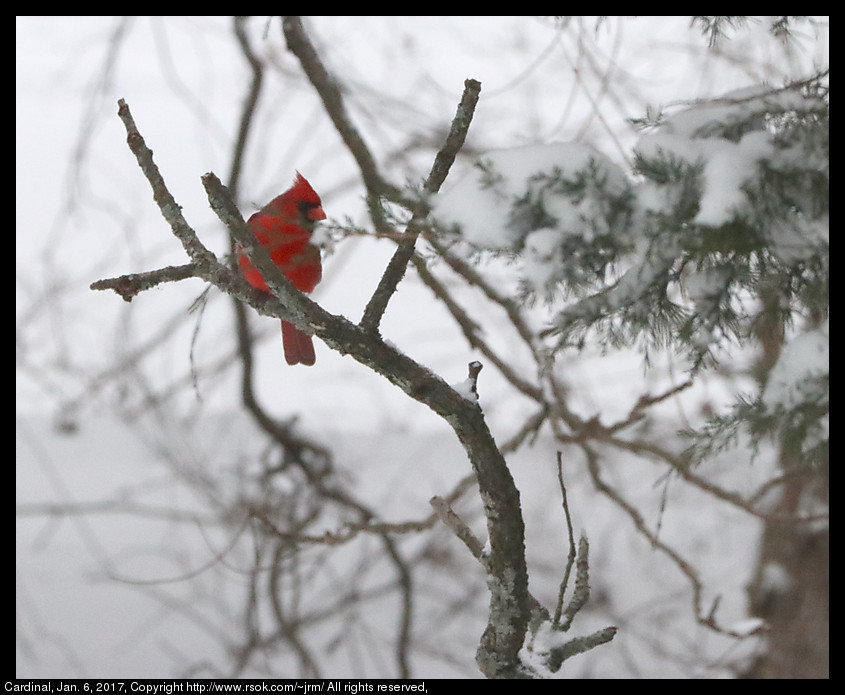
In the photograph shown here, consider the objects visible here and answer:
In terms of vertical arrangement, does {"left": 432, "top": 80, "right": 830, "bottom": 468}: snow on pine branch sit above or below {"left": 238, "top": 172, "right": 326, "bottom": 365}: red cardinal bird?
below

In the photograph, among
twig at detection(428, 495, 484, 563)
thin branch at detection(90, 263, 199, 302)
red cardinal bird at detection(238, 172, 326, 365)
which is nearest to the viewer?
thin branch at detection(90, 263, 199, 302)

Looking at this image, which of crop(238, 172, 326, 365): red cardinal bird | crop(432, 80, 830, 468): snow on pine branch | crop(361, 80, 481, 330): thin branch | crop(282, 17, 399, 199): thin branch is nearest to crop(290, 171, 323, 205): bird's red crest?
crop(238, 172, 326, 365): red cardinal bird

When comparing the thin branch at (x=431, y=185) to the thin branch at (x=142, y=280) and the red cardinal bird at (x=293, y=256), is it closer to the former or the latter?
the thin branch at (x=142, y=280)

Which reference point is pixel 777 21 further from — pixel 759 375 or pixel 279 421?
pixel 279 421

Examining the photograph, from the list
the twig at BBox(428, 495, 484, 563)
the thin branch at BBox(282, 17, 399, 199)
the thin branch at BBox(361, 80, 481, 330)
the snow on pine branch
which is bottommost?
the twig at BBox(428, 495, 484, 563)

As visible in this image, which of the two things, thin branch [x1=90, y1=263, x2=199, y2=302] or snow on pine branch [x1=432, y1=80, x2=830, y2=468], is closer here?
snow on pine branch [x1=432, y1=80, x2=830, y2=468]

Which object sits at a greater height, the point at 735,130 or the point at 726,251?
the point at 735,130

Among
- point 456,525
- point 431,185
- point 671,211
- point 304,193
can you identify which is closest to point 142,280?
point 431,185

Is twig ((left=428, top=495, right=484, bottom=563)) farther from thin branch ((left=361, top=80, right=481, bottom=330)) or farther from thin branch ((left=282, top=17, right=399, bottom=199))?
thin branch ((left=282, top=17, right=399, bottom=199))

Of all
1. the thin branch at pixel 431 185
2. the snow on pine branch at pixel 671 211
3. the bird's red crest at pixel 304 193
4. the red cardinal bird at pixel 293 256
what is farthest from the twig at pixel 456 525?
the bird's red crest at pixel 304 193

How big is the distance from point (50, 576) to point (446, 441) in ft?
6.18

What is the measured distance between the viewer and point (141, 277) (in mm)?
1241

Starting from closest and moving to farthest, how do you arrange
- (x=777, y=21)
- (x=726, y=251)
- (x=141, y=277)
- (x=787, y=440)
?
(x=726, y=251) → (x=787, y=440) → (x=141, y=277) → (x=777, y=21)

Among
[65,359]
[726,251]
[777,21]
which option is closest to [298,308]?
[726,251]
